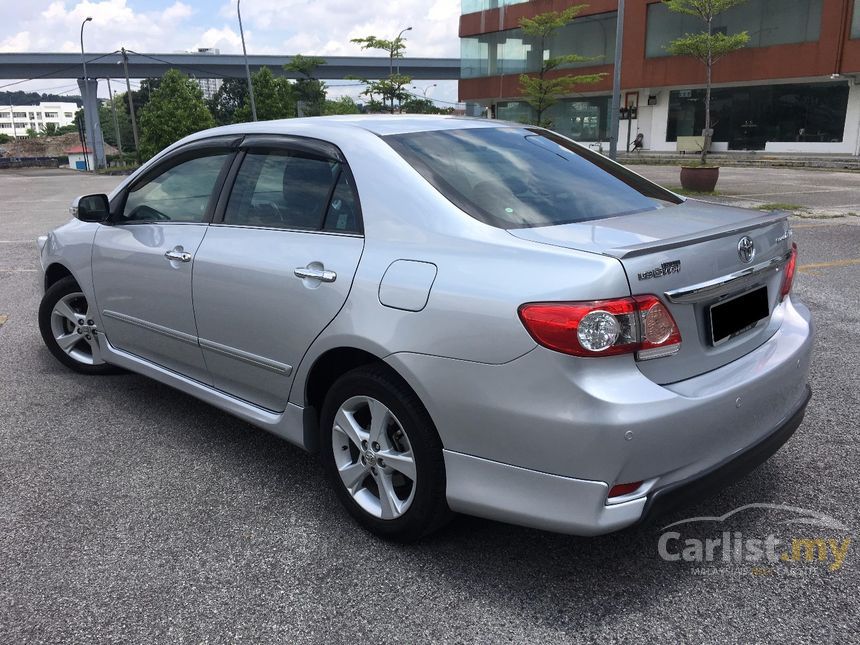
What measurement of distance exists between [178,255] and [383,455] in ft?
5.18

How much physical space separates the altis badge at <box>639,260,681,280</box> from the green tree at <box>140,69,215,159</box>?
48.7 metres

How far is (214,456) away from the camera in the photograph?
364cm

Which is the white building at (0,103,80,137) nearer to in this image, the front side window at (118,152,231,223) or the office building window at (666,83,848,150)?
the office building window at (666,83,848,150)

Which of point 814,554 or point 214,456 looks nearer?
point 814,554

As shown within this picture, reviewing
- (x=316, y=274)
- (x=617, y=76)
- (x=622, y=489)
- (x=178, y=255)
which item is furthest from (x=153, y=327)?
(x=617, y=76)

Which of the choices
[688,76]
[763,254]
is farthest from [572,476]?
[688,76]

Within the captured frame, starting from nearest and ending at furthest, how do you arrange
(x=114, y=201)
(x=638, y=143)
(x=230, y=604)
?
(x=230, y=604), (x=114, y=201), (x=638, y=143)

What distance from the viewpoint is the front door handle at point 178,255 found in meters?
3.49

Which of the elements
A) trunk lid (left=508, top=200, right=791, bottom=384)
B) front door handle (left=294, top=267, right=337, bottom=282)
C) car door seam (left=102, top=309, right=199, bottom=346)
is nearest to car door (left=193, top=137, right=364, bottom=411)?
front door handle (left=294, top=267, right=337, bottom=282)

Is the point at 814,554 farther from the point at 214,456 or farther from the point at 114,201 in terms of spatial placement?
the point at 114,201

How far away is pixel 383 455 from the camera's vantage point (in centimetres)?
270

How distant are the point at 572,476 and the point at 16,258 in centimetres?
990

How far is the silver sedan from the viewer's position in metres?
2.20

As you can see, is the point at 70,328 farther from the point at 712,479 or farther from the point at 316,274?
the point at 712,479
